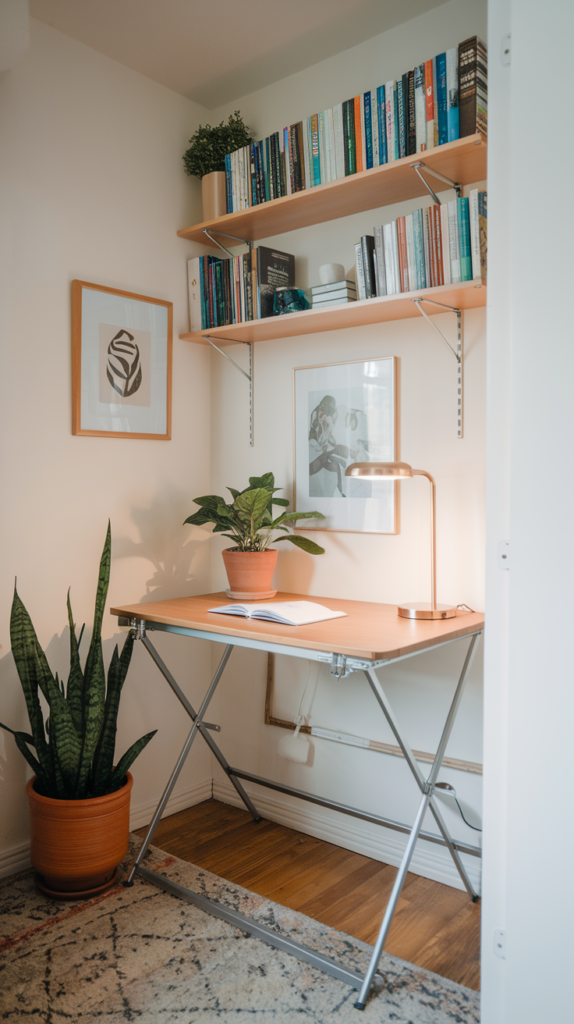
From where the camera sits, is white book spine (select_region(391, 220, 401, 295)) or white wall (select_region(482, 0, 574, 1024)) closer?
white wall (select_region(482, 0, 574, 1024))

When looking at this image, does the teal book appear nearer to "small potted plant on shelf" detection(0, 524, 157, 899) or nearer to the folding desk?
the folding desk

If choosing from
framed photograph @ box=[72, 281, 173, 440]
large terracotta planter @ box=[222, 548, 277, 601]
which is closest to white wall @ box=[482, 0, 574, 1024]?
large terracotta planter @ box=[222, 548, 277, 601]

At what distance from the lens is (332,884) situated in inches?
84.7

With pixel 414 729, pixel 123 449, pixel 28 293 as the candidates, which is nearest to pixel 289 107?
pixel 28 293

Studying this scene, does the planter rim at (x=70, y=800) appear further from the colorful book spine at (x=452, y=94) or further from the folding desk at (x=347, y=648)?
the colorful book spine at (x=452, y=94)

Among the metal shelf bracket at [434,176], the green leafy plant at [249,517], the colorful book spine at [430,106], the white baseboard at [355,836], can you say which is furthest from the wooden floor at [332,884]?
the colorful book spine at [430,106]

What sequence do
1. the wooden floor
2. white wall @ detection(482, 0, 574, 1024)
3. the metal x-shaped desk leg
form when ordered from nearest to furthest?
white wall @ detection(482, 0, 574, 1024)
the wooden floor
the metal x-shaped desk leg

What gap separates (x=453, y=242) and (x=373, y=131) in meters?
0.47

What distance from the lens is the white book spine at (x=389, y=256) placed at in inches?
81.0

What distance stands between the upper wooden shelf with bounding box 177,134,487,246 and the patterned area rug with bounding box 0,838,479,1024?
6.97 feet

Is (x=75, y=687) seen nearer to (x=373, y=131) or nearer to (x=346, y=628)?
(x=346, y=628)

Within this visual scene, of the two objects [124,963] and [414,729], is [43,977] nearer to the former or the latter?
[124,963]

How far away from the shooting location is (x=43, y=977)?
1.72 m

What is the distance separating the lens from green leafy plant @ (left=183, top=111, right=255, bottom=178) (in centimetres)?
256
